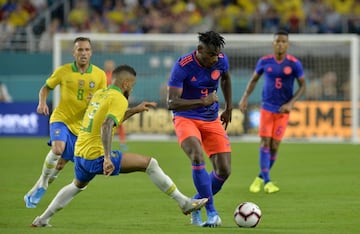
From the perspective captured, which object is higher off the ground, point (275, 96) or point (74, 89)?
point (74, 89)

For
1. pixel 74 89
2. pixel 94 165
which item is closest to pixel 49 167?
pixel 74 89

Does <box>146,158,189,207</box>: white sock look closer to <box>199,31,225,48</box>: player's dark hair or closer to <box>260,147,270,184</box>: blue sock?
<box>199,31,225,48</box>: player's dark hair

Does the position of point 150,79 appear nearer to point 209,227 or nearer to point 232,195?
point 232,195

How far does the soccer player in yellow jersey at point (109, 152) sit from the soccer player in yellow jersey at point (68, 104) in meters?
2.76

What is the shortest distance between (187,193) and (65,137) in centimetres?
255

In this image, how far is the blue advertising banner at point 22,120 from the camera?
96.1ft

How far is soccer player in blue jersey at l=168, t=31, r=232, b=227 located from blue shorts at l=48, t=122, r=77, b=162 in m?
2.33

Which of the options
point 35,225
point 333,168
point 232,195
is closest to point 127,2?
→ point 333,168

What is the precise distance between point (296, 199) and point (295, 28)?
17817 mm

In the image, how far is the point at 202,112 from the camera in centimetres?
1148

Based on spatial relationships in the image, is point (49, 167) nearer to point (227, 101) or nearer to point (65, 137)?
point (65, 137)

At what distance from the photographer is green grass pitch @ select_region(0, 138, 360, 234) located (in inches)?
428

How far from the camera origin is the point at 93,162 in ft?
33.7

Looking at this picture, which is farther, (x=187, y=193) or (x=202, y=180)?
(x=187, y=193)
